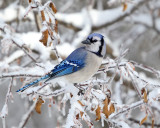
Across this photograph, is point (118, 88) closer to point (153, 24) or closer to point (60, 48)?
point (60, 48)

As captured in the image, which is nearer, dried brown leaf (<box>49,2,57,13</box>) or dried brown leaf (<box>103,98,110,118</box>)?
dried brown leaf (<box>103,98,110,118</box>)

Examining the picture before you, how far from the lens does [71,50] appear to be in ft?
11.2

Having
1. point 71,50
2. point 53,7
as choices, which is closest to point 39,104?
point 53,7

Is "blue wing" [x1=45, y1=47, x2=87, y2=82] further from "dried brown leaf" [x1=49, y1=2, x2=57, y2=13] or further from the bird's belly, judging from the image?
"dried brown leaf" [x1=49, y1=2, x2=57, y2=13]

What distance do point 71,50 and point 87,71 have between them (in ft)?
4.38

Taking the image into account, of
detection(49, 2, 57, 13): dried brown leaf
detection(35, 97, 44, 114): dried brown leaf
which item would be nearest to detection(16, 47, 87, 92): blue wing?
detection(35, 97, 44, 114): dried brown leaf

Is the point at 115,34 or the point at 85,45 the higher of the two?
the point at 115,34

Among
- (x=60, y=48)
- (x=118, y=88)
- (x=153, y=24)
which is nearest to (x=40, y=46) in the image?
(x=60, y=48)

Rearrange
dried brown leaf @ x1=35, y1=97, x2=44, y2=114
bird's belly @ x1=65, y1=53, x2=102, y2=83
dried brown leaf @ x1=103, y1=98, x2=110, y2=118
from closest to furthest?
dried brown leaf @ x1=103, y1=98, x2=110, y2=118 → dried brown leaf @ x1=35, y1=97, x2=44, y2=114 → bird's belly @ x1=65, y1=53, x2=102, y2=83

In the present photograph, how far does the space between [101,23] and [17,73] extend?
8.16 feet

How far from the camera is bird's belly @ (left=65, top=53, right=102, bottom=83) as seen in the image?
211 cm

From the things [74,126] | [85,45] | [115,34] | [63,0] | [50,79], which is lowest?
[74,126]

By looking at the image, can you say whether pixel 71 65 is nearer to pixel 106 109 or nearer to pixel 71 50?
pixel 106 109

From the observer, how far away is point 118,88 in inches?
140
